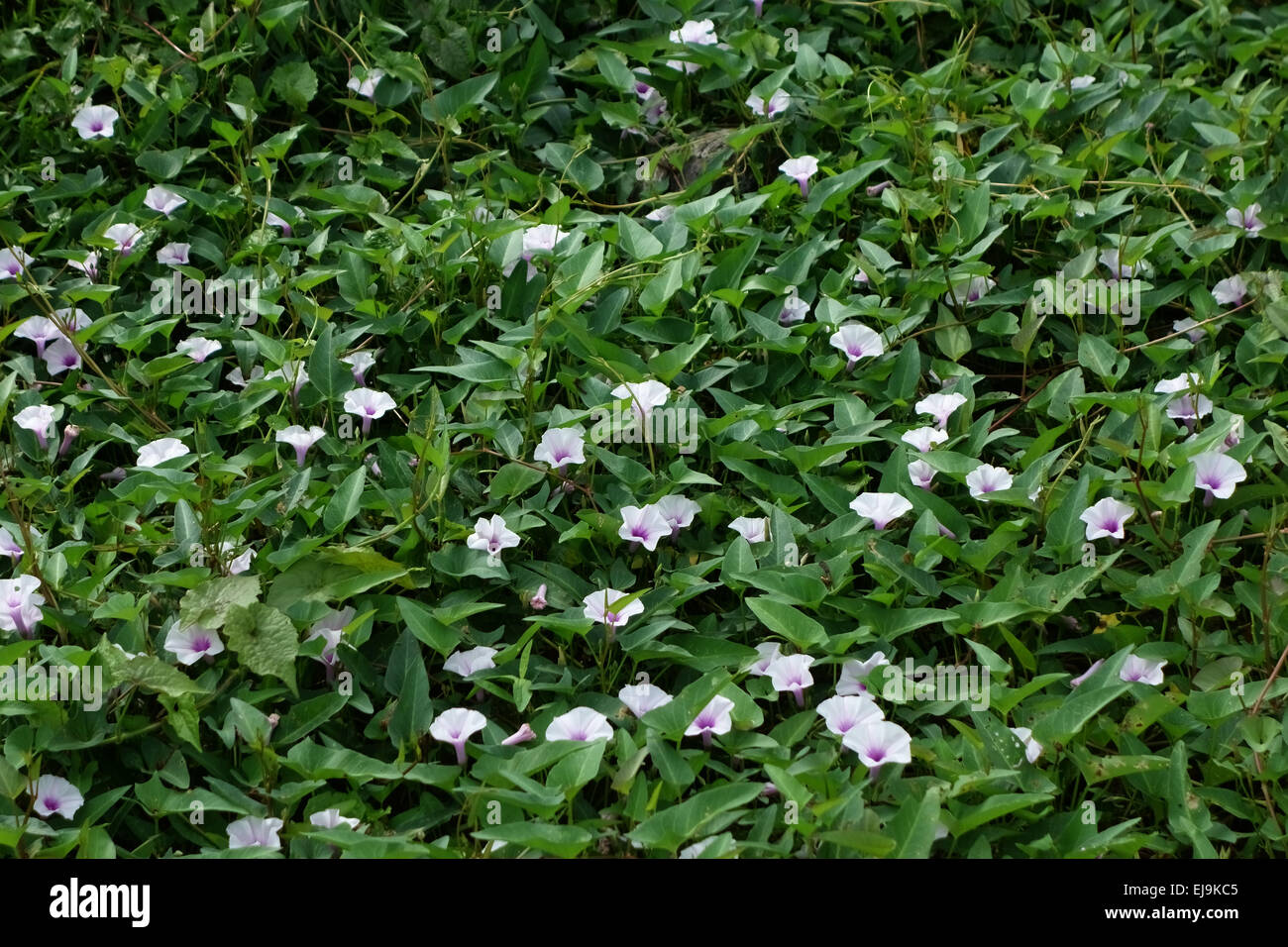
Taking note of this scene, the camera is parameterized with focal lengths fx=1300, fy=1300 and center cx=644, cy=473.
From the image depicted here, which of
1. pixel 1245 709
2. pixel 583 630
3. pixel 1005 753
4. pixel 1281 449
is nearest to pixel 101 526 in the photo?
pixel 583 630

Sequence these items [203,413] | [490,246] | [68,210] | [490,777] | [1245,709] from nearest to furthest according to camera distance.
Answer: [490,777]
[1245,709]
[203,413]
[490,246]
[68,210]

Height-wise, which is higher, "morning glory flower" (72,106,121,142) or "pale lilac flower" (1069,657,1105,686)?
"morning glory flower" (72,106,121,142)

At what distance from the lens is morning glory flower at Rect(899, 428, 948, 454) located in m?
2.62

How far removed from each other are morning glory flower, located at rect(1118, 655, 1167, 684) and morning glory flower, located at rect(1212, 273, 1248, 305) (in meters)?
1.13

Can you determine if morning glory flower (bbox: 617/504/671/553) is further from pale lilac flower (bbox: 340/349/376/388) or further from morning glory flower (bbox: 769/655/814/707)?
pale lilac flower (bbox: 340/349/376/388)

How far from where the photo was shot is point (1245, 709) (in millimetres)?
2160

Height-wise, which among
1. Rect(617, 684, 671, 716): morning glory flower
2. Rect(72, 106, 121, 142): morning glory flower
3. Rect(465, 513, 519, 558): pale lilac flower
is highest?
Rect(72, 106, 121, 142): morning glory flower

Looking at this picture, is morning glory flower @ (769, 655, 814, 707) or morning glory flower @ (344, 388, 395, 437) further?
morning glory flower @ (344, 388, 395, 437)

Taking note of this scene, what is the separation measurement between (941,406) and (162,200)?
2.00 m

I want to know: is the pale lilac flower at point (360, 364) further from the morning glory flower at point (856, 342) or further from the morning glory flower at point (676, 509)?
the morning glory flower at point (856, 342)

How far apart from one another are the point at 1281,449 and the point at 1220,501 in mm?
146

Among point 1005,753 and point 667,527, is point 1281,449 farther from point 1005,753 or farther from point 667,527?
point 667,527

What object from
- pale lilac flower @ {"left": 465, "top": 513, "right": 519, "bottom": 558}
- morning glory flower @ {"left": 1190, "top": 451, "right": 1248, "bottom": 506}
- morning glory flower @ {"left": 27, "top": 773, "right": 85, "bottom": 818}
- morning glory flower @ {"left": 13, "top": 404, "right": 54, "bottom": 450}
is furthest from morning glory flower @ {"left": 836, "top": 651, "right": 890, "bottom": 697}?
morning glory flower @ {"left": 13, "top": 404, "right": 54, "bottom": 450}

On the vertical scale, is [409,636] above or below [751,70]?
below
